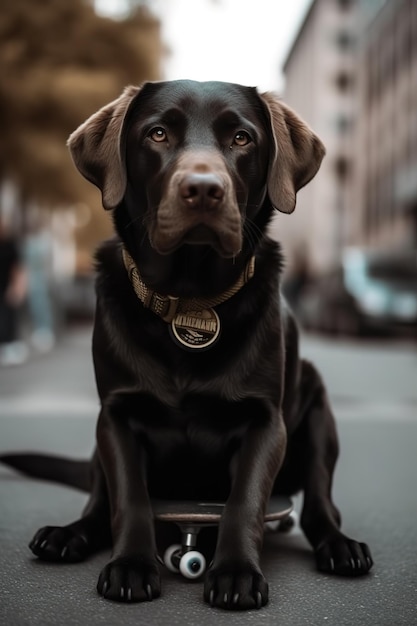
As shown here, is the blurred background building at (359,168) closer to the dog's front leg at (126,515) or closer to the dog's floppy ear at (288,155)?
the dog's floppy ear at (288,155)

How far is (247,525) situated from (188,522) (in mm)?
231

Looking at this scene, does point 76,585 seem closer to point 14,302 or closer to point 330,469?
point 330,469

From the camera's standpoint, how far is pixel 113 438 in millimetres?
3312

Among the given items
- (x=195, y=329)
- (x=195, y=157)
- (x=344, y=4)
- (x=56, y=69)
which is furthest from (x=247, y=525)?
(x=344, y=4)

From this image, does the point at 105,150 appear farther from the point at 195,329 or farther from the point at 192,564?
the point at 192,564

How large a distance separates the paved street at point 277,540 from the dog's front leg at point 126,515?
0.18ft

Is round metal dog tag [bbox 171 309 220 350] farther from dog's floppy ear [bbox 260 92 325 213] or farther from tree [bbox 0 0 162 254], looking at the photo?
tree [bbox 0 0 162 254]

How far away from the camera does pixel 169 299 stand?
3.34 metres

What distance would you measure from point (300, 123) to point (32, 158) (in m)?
17.9

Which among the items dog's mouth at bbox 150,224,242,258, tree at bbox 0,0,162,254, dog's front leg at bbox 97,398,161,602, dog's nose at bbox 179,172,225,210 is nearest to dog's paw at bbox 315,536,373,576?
dog's front leg at bbox 97,398,161,602

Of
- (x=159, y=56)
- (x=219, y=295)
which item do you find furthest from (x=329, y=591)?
(x=159, y=56)

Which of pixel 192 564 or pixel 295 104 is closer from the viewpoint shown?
pixel 192 564

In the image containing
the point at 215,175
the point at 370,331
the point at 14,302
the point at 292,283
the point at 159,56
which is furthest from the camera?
the point at 292,283

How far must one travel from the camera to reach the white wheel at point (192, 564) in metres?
3.26
